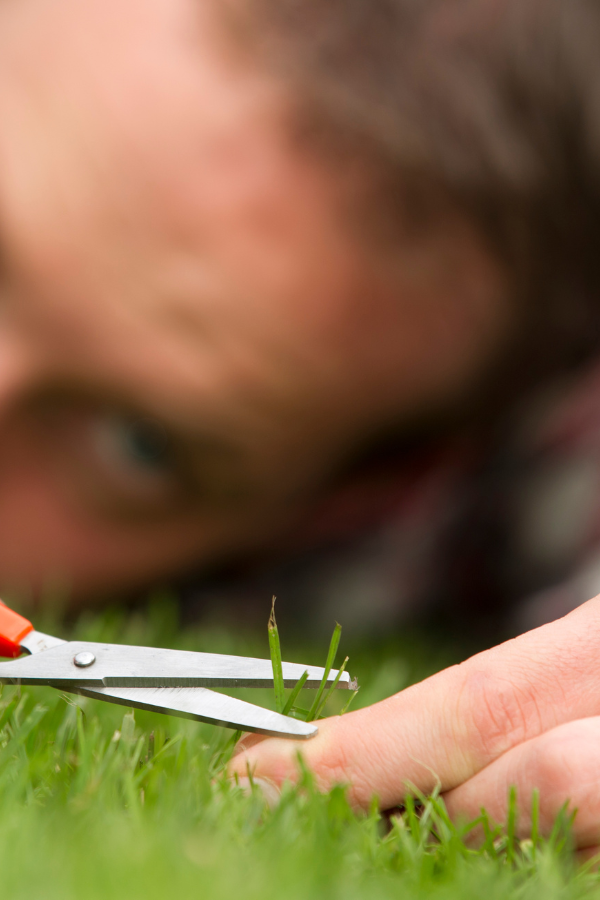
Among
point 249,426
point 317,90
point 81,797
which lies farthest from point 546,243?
point 81,797

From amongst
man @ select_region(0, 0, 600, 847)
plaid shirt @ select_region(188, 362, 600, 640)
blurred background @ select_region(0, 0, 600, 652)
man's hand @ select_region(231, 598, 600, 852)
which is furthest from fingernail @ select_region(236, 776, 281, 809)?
plaid shirt @ select_region(188, 362, 600, 640)

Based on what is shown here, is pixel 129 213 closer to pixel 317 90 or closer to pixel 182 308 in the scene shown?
pixel 182 308

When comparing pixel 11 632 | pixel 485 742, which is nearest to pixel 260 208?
pixel 11 632

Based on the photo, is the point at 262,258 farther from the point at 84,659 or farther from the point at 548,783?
the point at 548,783

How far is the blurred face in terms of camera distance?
146 cm

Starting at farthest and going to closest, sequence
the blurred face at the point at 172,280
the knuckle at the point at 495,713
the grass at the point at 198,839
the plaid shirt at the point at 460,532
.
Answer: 1. the plaid shirt at the point at 460,532
2. the blurred face at the point at 172,280
3. the knuckle at the point at 495,713
4. the grass at the point at 198,839

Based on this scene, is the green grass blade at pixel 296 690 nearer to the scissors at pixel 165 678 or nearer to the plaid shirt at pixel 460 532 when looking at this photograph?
the scissors at pixel 165 678

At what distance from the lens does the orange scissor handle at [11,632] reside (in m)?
0.88

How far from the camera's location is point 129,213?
1.47m

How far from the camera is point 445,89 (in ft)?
4.99

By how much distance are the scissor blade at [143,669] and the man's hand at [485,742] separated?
0.22 ft

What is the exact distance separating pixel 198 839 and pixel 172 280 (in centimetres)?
111

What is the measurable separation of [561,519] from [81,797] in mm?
1522

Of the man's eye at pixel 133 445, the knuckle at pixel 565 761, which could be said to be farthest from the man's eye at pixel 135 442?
the knuckle at pixel 565 761
